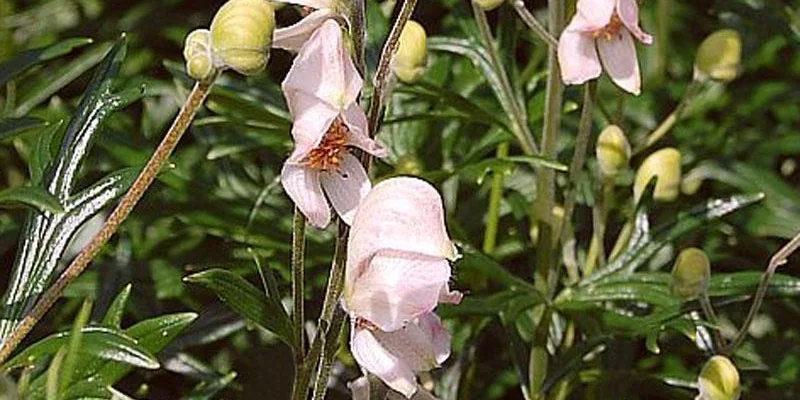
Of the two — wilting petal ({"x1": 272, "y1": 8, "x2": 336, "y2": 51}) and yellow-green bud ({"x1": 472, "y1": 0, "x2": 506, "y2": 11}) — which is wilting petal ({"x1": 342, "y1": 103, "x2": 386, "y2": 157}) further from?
yellow-green bud ({"x1": 472, "y1": 0, "x2": 506, "y2": 11})

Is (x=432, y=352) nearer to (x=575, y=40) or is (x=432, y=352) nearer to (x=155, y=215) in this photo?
(x=575, y=40)

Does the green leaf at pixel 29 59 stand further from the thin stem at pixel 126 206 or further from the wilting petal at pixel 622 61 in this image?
the wilting petal at pixel 622 61

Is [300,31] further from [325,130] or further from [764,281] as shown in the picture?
[764,281]

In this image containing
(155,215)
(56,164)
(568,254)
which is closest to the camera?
(56,164)

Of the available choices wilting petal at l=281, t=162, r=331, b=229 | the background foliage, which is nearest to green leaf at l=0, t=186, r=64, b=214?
the background foliage

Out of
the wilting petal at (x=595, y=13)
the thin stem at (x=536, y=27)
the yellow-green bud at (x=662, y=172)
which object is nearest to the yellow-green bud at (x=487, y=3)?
the thin stem at (x=536, y=27)

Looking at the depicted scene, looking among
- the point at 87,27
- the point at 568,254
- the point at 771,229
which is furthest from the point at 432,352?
the point at 87,27
